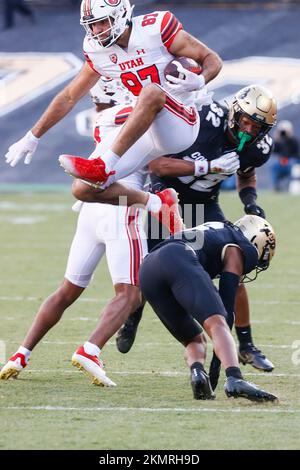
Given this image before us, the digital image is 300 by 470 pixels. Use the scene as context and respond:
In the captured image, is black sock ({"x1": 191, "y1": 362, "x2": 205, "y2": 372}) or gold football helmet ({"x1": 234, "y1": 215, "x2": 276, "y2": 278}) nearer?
black sock ({"x1": 191, "y1": 362, "x2": 205, "y2": 372})

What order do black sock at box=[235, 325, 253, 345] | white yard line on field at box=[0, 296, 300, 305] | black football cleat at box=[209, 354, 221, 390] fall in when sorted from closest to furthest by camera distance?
1. black football cleat at box=[209, 354, 221, 390]
2. black sock at box=[235, 325, 253, 345]
3. white yard line on field at box=[0, 296, 300, 305]

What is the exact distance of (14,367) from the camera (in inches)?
227

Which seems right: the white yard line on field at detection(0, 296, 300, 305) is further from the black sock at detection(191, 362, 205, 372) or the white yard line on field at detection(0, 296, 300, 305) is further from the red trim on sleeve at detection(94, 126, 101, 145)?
the black sock at detection(191, 362, 205, 372)

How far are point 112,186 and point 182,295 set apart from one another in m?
0.86

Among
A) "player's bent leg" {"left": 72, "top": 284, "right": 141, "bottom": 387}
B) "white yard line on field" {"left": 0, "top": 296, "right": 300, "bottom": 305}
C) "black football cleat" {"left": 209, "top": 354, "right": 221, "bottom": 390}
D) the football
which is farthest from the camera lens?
"white yard line on field" {"left": 0, "top": 296, "right": 300, "bottom": 305}

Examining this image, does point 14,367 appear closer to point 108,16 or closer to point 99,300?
point 108,16

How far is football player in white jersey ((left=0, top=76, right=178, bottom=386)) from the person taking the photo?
5.77 meters

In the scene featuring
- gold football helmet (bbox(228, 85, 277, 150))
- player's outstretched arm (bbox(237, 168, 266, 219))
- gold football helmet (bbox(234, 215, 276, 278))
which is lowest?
player's outstretched arm (bbox(237, 168, 266, 219))

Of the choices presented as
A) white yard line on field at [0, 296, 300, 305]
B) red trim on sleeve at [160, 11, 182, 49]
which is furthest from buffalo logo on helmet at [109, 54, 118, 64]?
white yard line on field at [0, 296, 300, 305]

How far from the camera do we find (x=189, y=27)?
22.4 metres

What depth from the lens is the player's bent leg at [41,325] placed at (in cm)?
577

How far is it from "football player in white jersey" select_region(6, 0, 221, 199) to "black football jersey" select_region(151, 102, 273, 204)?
304 mm

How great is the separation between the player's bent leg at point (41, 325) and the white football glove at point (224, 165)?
1016 millimetres
